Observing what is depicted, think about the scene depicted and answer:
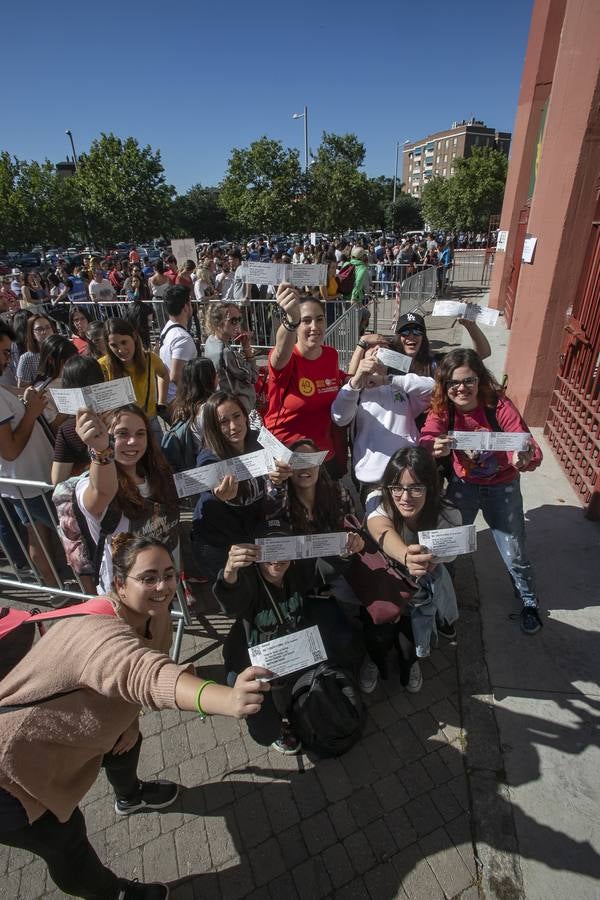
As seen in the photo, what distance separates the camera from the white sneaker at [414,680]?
10.1ft

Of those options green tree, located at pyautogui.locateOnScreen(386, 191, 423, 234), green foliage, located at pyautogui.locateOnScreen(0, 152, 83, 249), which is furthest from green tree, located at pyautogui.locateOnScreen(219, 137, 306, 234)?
green tree, located at pyautogui.locateOnScreen(386, 191, 423, 234)

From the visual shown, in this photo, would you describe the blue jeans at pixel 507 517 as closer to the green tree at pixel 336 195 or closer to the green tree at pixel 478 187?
the green tree at pixel 336 195

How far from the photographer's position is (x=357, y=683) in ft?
10.3

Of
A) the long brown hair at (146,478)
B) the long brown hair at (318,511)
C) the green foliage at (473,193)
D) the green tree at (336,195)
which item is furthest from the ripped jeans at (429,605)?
the green foliage at (473,193)

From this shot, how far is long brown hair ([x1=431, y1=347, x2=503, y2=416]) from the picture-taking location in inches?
125

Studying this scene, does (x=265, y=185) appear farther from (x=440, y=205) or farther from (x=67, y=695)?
(x=67, y=695)

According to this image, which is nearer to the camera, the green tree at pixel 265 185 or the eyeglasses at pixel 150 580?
the eyeglasses at pixel 150 580

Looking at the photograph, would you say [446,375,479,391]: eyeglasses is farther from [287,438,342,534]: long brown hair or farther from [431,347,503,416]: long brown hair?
[287,438,342,534]: long brown hair

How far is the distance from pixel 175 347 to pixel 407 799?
435 centimetres

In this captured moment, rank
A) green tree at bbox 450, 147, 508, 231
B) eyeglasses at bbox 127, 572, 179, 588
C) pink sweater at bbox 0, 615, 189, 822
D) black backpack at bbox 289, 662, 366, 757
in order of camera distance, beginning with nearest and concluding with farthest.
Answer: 1. pink sweater at bbox 0, 615, 189, 822
2. eyeglasses at bbox 127, 572, 179, 588
3. black backpack at bbox 289, 662, 366, 757
4. green tree at bbox 450, 147, 508, 231

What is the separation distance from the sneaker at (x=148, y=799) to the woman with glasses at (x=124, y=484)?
43.8 inches

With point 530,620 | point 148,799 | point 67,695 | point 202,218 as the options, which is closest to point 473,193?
point 202,218

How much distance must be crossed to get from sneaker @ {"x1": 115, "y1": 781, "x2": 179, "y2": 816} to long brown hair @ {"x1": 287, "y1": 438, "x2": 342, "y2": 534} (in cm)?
156

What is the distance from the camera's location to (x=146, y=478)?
3012 mm
